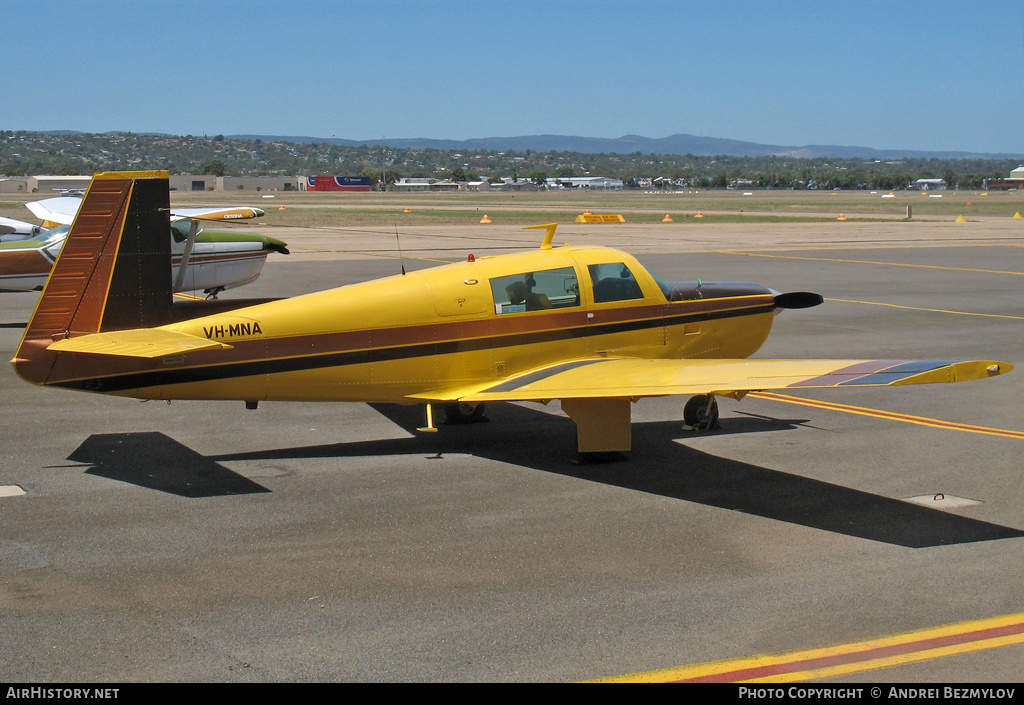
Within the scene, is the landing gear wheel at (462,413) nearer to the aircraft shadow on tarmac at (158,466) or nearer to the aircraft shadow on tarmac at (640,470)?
the aircraft shadow on tarmac at (640,470)

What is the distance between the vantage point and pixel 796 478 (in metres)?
8.98

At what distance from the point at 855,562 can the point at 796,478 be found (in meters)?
2.12

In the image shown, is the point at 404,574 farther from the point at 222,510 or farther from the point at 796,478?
the point at 796,478

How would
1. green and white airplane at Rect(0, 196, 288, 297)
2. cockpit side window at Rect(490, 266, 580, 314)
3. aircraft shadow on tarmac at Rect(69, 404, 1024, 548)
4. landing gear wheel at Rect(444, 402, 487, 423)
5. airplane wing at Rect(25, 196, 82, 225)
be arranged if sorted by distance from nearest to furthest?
aircraft shadow on tarmac at Rect(69, 404, 1024, 548) < cockpit side window at Rect(490, 266, 580, 314) < landing gear wheel at Rect(444, 402, 487, 423) < green and white airplane at Rect(0, 196, 288, 297) < airplane wing at Rect(25, 196, 82, 225)

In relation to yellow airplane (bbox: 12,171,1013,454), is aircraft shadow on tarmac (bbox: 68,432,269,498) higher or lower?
lower

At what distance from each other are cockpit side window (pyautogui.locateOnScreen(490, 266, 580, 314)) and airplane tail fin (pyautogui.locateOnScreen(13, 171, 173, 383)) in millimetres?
3167

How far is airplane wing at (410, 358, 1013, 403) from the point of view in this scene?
724cm

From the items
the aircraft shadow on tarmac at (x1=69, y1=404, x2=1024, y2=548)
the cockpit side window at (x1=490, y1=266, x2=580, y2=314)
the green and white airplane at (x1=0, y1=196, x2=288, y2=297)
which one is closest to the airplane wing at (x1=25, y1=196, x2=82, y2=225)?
the green and white airplane at (x1=0, y1=196, x2=288, y2=297)

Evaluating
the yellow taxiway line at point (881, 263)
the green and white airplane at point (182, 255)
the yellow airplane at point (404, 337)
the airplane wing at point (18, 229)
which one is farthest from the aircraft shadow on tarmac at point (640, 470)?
the yellow taxiway line at point (881, 263)

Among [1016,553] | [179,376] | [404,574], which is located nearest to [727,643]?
[404,574]

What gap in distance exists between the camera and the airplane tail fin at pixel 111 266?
8.43 metres

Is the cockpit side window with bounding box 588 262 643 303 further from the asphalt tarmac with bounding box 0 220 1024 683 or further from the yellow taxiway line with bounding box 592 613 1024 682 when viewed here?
the yellow taxiway line with bounding box 592 613 1024 682

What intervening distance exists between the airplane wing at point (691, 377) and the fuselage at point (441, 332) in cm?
30

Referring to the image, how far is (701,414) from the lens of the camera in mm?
10719
